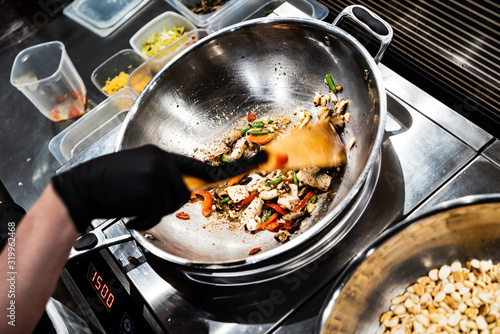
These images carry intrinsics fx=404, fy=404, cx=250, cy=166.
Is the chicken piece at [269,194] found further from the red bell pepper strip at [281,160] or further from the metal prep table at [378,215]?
the metal prep table at [378,215]

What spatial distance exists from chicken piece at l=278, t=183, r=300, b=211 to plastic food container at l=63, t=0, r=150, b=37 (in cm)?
194

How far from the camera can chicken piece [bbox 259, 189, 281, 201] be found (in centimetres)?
158

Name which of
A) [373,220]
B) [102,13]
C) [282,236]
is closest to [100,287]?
[282,236]

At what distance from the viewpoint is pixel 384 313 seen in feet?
4.18

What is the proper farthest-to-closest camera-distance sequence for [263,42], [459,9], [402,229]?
[263,42] < [459,9] < [402,229]

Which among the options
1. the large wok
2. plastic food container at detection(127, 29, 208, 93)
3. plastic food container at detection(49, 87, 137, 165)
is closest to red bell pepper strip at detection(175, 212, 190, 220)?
the large wok

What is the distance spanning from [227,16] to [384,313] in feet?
6.32

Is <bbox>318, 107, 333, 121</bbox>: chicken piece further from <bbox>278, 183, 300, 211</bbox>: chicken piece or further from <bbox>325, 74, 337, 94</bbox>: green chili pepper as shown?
<bbox>278, 183, 300, 211</bbox>: chicken piece

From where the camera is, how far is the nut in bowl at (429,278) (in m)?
1.14

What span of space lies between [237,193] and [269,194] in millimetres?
131

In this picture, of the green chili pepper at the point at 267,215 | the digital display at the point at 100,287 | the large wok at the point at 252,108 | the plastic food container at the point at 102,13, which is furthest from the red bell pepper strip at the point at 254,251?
the plastic food container at the point at 102,13

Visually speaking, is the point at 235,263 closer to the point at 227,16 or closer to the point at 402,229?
the point at 402,229

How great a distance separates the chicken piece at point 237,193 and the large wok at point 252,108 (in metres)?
0.14

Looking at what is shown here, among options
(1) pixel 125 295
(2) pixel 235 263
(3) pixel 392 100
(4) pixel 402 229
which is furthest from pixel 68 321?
(3) pixel 392 100
